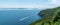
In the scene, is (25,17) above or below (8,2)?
below

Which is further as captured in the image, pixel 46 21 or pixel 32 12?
pixel 32 12

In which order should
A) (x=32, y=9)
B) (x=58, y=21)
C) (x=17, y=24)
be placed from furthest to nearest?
1. (x=32, y=9)
2. (x=17, y=24)
3. (x=58, y=21)

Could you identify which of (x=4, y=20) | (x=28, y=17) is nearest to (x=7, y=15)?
(x=4, y=20)

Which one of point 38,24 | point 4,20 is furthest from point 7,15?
point 38,24

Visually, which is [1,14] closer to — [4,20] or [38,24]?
[4,20]

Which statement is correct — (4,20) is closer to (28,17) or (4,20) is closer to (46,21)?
(28,17)

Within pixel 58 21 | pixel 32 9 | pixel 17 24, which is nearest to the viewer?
pixel 58 21
